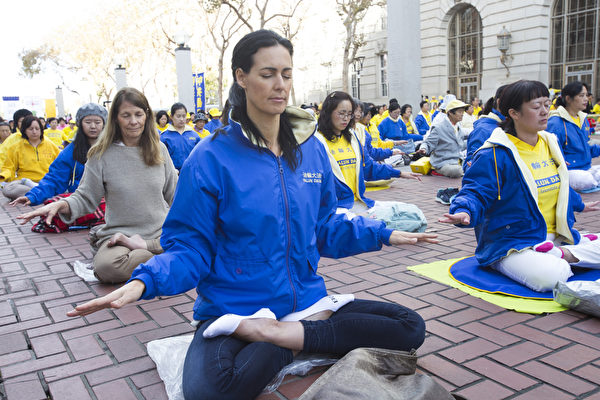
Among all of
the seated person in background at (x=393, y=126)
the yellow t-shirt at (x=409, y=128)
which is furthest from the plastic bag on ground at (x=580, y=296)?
the yellow t-shirt at (x=409, y=128)

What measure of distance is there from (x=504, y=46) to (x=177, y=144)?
1796cm

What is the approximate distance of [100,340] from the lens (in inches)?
136

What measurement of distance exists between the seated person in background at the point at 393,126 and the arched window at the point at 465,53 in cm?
1453

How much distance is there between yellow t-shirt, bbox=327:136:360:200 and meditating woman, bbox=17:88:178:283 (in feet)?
6.23

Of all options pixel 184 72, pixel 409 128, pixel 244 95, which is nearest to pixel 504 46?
pixel 409 128

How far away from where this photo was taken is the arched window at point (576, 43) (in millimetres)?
21094

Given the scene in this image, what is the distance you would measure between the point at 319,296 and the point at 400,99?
1153cm

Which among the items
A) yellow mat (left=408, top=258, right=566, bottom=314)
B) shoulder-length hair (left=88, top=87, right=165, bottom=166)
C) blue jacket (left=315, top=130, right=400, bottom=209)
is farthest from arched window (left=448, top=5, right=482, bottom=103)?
shoulder-length hair (left=88, top=87, right=165, bottom=166)

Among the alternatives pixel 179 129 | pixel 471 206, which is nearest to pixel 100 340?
pixel 471 206

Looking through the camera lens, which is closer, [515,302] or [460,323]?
[460,323]

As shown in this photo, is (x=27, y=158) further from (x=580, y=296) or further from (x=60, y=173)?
(x=580, y=296)

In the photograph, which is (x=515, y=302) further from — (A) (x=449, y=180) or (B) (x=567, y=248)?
(A) (x=449, y=180)

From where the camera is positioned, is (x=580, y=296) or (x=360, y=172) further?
(x=360, y=172)

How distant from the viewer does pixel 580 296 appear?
349cm
